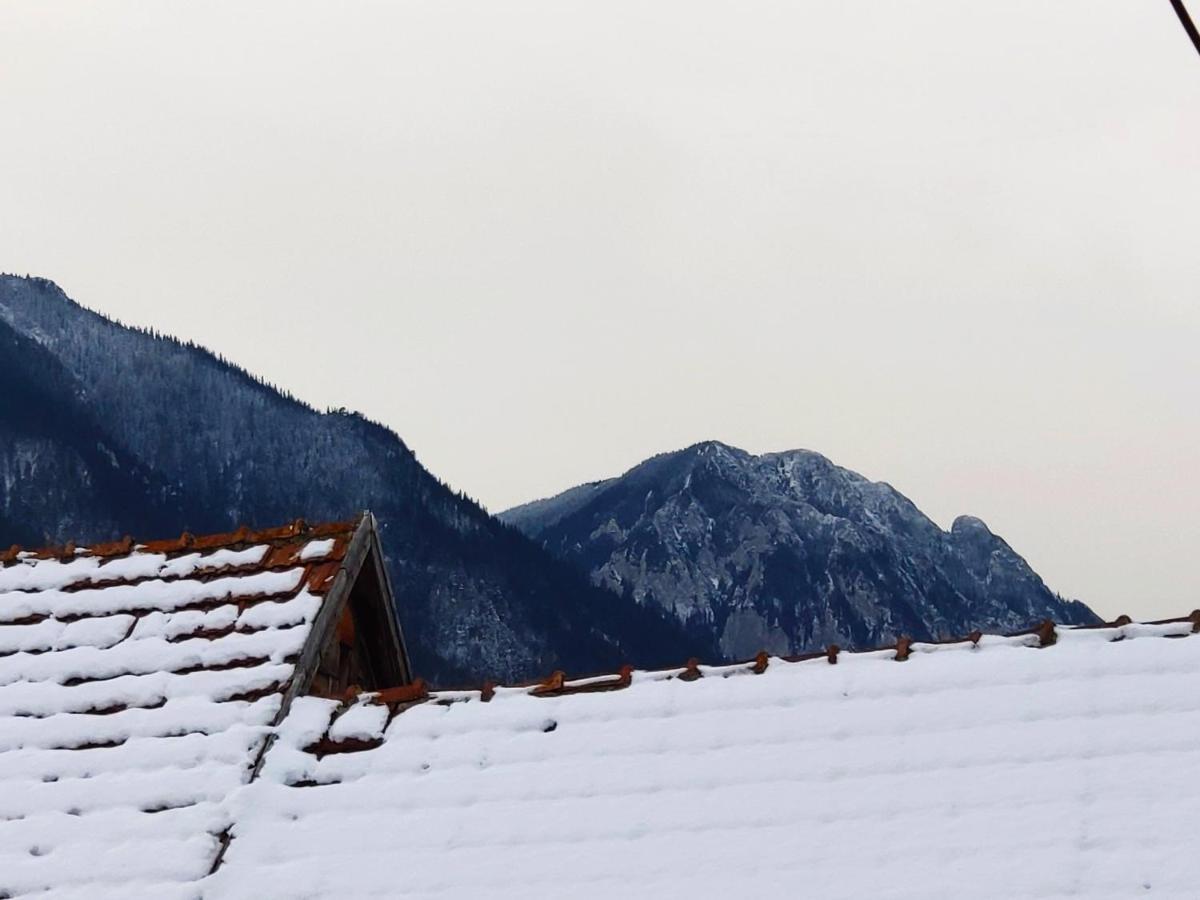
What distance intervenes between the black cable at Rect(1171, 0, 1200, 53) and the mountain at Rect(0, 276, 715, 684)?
7797 cm

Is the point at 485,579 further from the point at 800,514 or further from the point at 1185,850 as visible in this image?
the point at 1185,850

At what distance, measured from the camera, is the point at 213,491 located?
113m

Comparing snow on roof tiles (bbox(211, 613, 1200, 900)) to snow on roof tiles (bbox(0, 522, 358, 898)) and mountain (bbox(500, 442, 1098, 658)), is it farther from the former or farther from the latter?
mountain (bbox(500, 442, 1098, 658))

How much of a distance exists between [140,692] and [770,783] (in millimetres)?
3791

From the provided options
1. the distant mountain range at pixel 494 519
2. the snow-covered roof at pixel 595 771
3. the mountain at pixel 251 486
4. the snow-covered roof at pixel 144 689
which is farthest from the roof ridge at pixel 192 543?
the mountain at pixel 251 486

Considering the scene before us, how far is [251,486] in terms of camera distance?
377ft

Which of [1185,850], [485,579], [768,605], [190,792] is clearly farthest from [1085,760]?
[768,605]

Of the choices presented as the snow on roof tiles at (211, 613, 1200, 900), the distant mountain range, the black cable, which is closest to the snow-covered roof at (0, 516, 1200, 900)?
the snow on roof tiles at (211, 613, 1200, 900)

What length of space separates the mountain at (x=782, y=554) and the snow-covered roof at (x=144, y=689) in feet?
419

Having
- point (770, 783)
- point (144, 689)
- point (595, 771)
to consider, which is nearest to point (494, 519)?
point (144, 689)

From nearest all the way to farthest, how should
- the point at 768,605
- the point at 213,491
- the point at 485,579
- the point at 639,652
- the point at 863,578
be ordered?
the point at 485,579 → the point at 639,652 → the point at 213,491 → the point at 768,605 → the point at 863,578

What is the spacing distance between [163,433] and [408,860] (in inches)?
4548

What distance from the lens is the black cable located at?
383cm

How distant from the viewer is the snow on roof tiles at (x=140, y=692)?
738cm
